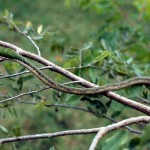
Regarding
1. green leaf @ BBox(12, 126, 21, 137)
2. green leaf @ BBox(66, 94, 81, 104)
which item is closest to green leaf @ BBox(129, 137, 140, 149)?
green leaf @ BBox(12, 126, 21, 137)

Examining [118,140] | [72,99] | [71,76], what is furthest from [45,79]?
[118,140]

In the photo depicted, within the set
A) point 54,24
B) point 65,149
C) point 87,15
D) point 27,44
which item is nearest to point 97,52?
point 65,149

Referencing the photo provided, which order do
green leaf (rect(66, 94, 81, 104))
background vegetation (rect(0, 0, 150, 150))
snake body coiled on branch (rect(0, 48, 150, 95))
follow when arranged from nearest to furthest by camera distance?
snake body coiled on branch (rect(0, 48, 150, 95)) < green leaf (rect(66, 94, 81, 104)) < background vegetation (rect(0, 0, 150, 150))

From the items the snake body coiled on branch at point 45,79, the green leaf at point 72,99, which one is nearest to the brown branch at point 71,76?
the snake body coiled on branch at point 45,79

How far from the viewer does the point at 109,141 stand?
697 mm

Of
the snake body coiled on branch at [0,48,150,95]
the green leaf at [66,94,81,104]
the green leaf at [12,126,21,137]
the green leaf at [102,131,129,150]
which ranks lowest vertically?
the green leaf at [12,126,21,137]

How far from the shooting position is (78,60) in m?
1.41

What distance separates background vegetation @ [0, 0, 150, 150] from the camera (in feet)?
4.45

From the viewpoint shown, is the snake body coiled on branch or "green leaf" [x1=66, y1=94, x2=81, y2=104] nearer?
the snake body coiled on branch

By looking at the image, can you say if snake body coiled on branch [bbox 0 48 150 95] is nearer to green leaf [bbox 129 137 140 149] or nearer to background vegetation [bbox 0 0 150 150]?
background vegetation [bbox 0 0 150 150]

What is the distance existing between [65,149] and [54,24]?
2096mm

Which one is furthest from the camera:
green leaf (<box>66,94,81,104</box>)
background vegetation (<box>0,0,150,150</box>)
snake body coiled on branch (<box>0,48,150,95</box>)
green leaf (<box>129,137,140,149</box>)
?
background vegetation (<box>0,0,150,150</box>)

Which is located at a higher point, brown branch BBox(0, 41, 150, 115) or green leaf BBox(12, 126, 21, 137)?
brown branch BBox(0, 41, 150, 115)

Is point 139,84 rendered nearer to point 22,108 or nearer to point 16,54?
point 16,54
